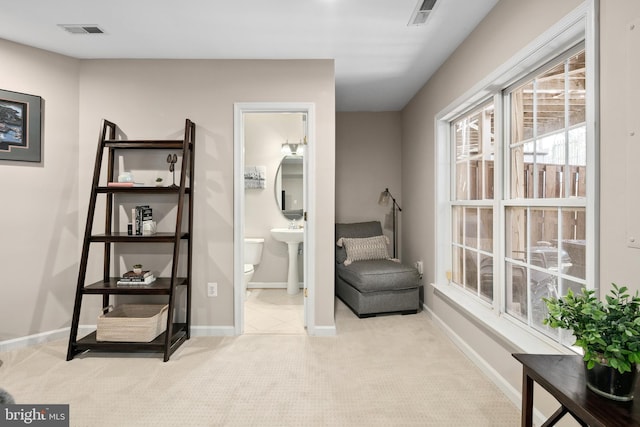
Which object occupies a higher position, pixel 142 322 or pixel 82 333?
pixel 142 322

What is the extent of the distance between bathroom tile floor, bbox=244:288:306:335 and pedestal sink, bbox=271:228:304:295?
13 centimetres

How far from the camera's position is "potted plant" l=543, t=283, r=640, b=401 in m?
0.94

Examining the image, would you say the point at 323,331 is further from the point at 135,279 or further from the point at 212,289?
the point at 135,279

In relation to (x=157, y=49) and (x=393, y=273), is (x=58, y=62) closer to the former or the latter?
(x=157, y=49)

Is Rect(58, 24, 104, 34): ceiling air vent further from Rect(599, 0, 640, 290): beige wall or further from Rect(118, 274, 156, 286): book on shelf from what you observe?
Rect(599, 0, 640, 290): beige wall

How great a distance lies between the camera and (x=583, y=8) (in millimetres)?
1469

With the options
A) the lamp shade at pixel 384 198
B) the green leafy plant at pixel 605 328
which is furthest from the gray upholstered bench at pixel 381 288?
the green leafy plant at pixel 605 328

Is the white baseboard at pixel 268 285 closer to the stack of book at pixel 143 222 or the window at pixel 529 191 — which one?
the stack of book at pixel 143 222

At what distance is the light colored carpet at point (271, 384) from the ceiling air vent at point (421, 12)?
2.40 metres

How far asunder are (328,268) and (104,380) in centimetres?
181

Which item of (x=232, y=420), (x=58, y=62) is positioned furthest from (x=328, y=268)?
(x=58, y=62)

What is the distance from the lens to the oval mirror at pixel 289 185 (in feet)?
15.4

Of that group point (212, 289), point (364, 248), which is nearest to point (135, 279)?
point (212, 289)

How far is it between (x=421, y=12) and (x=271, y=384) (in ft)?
8.51
